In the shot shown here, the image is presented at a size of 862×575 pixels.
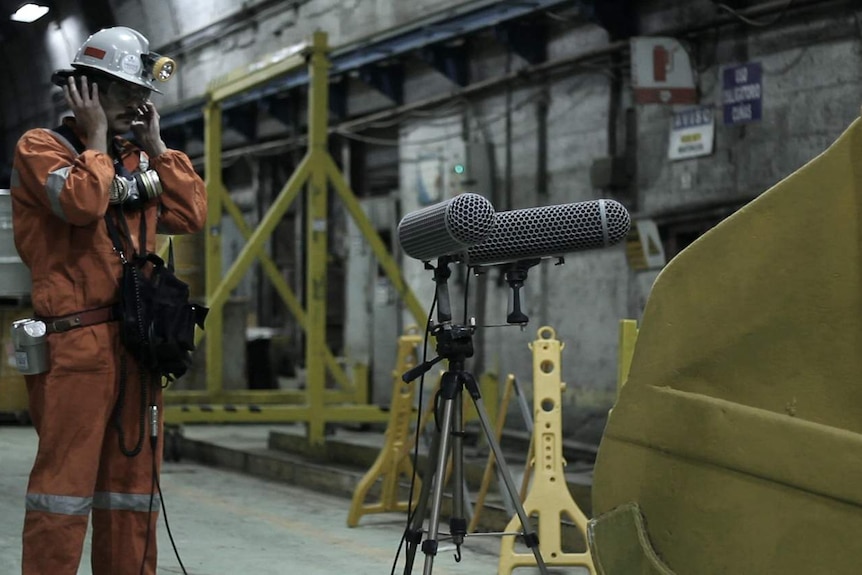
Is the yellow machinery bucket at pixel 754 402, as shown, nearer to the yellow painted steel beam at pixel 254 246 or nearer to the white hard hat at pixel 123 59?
the white hard hat at pixel 123 59

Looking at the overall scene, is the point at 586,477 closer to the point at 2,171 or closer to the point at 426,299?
the point at 426,299

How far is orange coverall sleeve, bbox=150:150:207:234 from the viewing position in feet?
13.9

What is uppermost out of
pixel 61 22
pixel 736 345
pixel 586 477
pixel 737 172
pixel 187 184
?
pixel 61 22

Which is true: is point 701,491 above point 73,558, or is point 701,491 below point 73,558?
above

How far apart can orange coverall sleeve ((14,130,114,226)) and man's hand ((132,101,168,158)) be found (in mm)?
259

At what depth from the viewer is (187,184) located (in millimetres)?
4262

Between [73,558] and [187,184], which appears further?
[187,184]

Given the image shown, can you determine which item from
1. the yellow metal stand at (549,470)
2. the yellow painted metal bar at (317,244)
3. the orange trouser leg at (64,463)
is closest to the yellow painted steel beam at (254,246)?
the yellow painted metal bar at (317,244)

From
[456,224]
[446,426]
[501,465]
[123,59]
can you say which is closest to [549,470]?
[501,465]

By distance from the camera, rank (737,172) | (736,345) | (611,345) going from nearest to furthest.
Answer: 1. (736,345)
2. (737,172)
3. (611,345)

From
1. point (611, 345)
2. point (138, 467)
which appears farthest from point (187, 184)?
point (611, 345)

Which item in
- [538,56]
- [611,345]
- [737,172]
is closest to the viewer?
[737,172]

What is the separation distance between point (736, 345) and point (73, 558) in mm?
2339

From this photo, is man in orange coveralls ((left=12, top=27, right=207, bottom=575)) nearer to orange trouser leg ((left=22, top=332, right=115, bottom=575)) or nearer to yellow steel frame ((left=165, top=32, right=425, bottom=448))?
orange trouser leg ((left=22, top=332, right=115, bottom=575))
